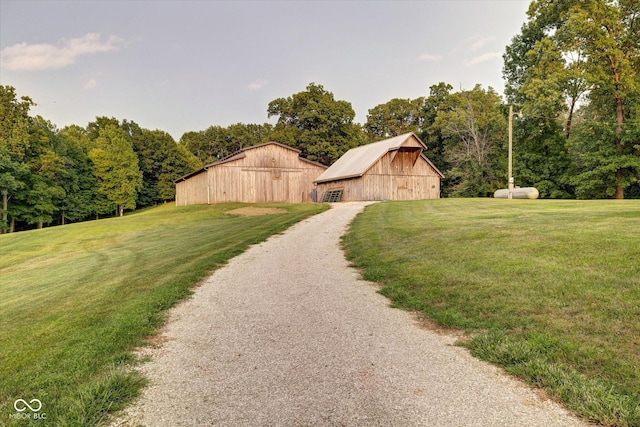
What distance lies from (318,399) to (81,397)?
92.4 inches

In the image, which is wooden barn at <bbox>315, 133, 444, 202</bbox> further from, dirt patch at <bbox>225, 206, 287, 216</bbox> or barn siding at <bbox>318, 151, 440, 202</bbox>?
dirt patch at <bbox>225, 206, 287, 216</bbox>

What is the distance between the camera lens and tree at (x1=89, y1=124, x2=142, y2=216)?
56.8 m

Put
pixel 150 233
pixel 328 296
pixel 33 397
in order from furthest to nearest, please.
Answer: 1. pixel 150 233
2. pixel 328 296
3. pixel 33 397

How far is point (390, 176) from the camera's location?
3475cm

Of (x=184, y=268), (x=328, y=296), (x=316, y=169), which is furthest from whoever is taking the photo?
(x=316, y=169)

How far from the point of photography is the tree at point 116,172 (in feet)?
186

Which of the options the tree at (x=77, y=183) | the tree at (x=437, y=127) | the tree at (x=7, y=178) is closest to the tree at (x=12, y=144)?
the tree at (x=7, y=178)

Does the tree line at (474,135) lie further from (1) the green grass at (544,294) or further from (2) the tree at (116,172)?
(1) the green grass at (544,294)

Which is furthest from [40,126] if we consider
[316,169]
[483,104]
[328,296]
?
[483,104]

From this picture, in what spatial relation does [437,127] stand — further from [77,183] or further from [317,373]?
[77,183]

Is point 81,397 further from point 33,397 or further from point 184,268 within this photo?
point 184,268

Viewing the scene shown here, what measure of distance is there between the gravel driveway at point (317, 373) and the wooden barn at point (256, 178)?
31219mm

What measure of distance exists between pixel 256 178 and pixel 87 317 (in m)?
32.3

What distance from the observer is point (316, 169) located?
41.2 m
